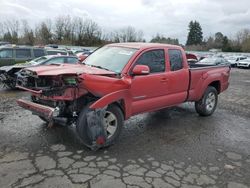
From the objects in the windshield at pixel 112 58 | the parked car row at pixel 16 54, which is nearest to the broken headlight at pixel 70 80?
the windshield at pixel 112 58

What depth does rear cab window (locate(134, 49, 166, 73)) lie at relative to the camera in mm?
5312

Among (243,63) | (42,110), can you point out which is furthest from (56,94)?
(243,63)

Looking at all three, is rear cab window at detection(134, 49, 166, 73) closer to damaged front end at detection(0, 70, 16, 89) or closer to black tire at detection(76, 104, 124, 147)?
black tire at detection(76, 104, 124, 147)

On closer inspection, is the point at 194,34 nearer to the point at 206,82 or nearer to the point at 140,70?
the point at 206,82

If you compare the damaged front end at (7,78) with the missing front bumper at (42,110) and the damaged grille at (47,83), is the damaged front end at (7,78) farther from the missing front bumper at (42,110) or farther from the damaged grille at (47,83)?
the damaged grille at (47,83)

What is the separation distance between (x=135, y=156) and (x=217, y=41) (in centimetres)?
8365

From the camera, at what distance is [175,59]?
20.0 ft

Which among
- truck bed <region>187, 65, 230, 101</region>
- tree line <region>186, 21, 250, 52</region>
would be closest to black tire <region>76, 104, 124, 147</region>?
truck bed <region>187, 65, 230, 101</region>

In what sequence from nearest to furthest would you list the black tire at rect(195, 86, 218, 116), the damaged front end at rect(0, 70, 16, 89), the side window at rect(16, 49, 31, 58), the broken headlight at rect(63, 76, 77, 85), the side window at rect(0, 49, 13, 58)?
the broken headlight at rect(63, 76, 77, 85)
the black tire at rect(195, 86, 218, 116)
the damaged front end at rect(0, 70, 16, 89)
the side window at rect(0, 49, 13, 58)
the side window at rect(16, 49, 31, 58)

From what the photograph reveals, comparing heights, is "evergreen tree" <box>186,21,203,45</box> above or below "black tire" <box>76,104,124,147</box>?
above

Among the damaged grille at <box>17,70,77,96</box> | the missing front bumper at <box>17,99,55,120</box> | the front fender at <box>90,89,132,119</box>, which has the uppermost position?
the damaged grille at <box>17,70,77,96</box>

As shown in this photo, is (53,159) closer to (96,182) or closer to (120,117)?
(96,182)

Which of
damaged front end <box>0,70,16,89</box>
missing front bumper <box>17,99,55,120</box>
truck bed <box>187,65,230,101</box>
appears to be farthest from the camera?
damaged front end <box>0,70,16,89</box>

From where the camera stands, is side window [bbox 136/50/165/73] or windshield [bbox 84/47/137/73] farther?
side window [bbox 136/50/165/73]
